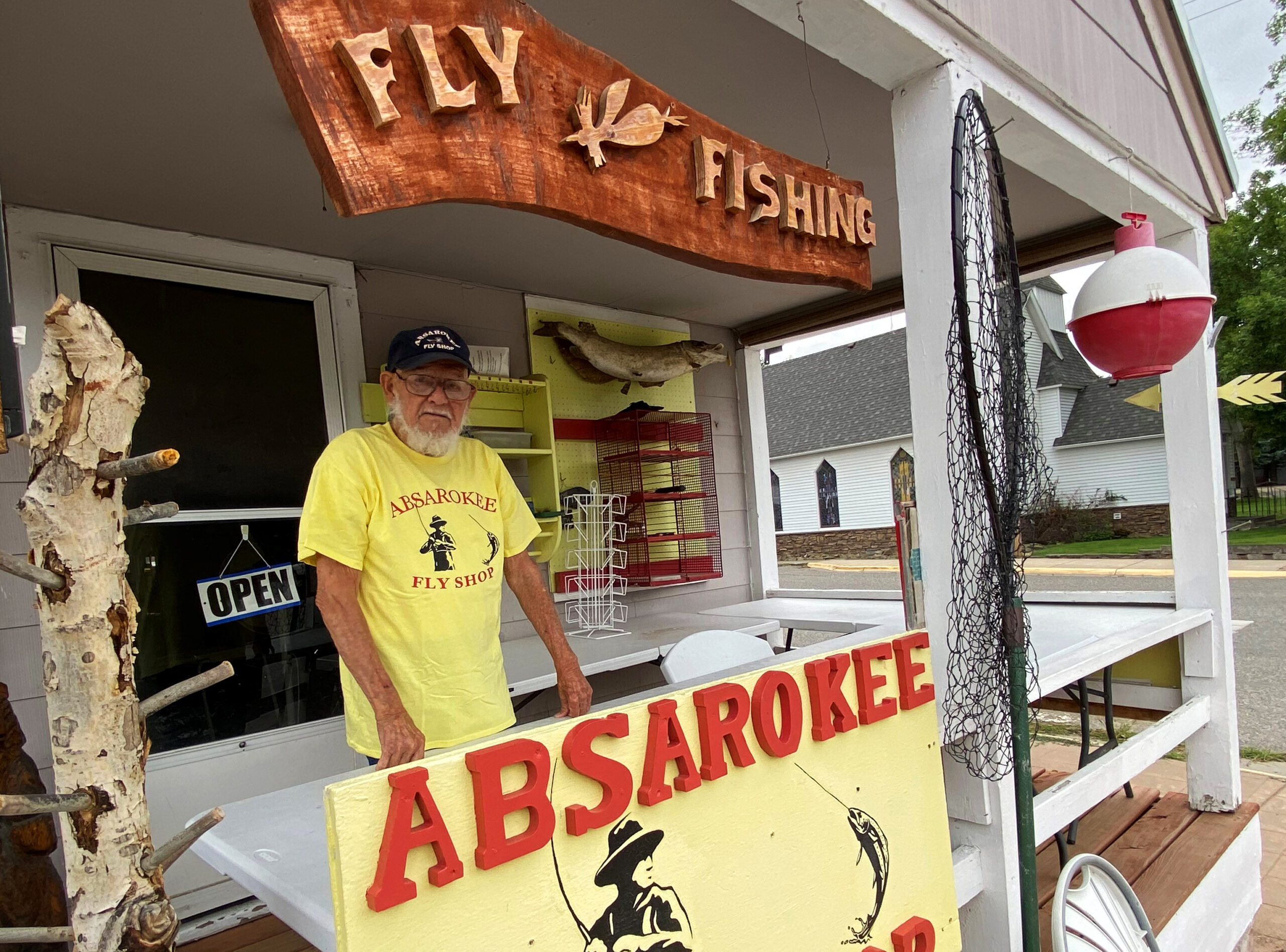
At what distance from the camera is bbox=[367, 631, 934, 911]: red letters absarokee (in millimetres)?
974

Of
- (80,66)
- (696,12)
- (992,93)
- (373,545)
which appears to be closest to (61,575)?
(373,545)

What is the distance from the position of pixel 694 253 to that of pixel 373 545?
0.90 meters

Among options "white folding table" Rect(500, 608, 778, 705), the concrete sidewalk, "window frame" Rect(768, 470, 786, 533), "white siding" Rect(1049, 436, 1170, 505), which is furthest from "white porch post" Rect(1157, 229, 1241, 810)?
"window frame" Rect(768, 470, 786, 533)

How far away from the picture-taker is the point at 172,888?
2.48 metres

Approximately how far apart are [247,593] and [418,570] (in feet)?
4.67

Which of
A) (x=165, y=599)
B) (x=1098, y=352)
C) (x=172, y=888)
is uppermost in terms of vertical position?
(x=1098, y=352)

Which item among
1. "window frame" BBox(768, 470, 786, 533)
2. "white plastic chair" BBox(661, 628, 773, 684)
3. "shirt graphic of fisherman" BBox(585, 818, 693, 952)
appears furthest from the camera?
"window frame" BBox(768, 470, 786, 533)

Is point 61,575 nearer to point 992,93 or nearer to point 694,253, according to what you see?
point 694,253

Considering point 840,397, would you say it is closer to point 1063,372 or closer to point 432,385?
point 1063,372

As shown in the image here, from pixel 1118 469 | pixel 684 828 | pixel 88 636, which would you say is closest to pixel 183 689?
pixel 88 636

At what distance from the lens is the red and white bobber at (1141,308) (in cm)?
202

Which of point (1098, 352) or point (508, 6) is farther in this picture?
point (1098, 352)

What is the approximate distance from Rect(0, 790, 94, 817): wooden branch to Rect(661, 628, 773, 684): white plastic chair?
5.66 ft

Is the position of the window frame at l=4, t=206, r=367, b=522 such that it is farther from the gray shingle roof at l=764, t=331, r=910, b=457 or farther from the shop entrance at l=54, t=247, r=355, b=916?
the gray shingle roof at l=764, t=331, r=910, b=457
